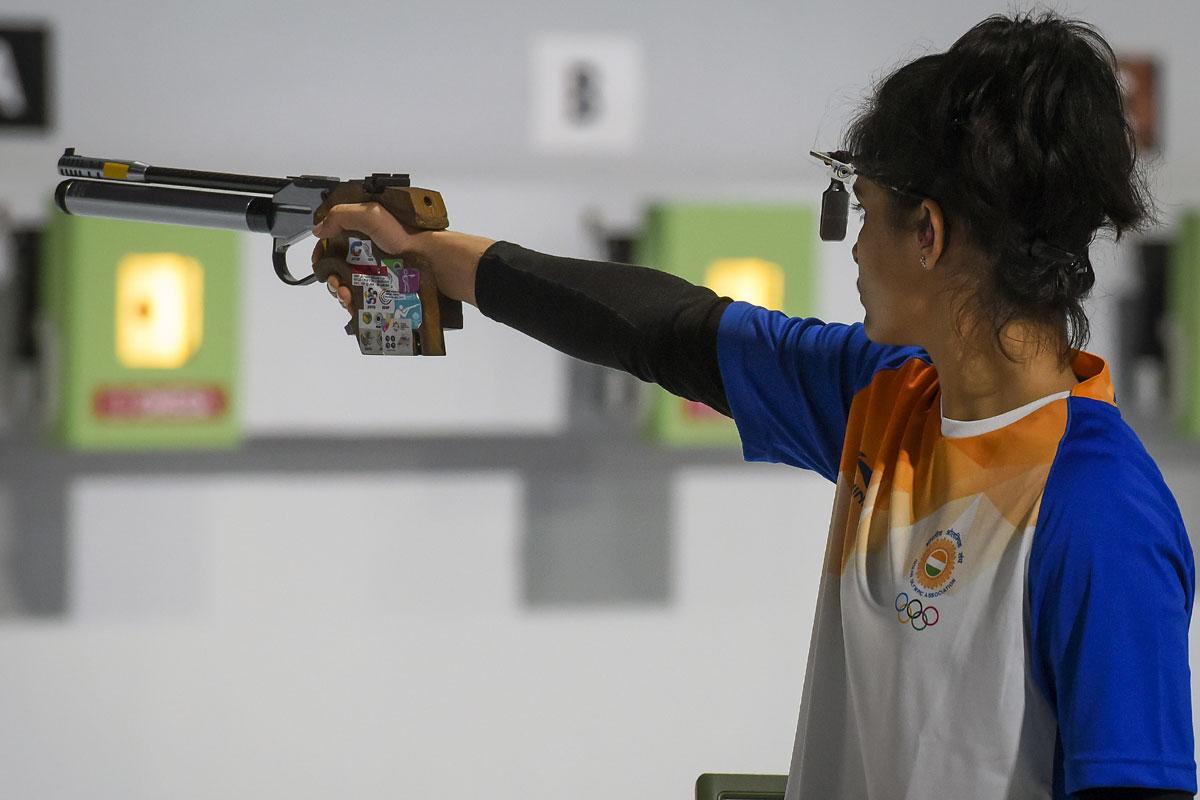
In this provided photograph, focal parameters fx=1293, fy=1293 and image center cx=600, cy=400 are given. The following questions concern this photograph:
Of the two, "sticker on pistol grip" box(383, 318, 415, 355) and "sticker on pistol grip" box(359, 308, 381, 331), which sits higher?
"sticker on pistol grip" box(359, 308, 381, 331)

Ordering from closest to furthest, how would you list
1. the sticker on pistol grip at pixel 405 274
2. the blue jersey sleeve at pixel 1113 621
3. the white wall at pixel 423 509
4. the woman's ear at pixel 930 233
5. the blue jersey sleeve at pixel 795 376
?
1. the blue jersey sleeve at pixel 1113 621
2. the woman's ear at pixel 930 233
3. the blue jersey sleeve at pixel 795 376
4. the sticker on pistol grip at pixel 405 274
5. the white wall at pixel 423 509

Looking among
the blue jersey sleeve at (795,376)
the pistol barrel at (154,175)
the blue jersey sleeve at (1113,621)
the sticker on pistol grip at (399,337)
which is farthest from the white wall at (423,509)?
the blue jersey sleeve at (1113,621)

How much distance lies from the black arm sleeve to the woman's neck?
0.22 metres

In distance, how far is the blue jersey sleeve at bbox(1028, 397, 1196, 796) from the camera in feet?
2.01

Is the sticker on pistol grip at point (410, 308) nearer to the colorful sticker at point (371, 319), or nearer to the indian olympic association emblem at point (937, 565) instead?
the colorful sticker at point (371, 319)

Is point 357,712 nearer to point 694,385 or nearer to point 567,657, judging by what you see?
point 567,657

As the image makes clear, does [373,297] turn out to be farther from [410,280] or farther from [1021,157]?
[1021,157]

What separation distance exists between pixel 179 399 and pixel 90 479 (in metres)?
0.28

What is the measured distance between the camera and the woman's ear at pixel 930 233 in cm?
73

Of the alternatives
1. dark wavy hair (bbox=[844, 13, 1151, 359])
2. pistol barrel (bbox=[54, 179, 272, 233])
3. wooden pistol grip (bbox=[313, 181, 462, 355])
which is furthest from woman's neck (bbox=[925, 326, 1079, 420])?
pistol barrel (bbox=[54, 179, 272, 233])

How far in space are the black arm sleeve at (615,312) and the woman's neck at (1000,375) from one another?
0.22 meters

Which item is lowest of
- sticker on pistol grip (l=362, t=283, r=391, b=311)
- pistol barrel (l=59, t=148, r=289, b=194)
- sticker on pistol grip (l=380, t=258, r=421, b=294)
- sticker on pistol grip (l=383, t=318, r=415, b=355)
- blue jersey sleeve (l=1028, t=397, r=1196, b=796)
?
blue jersey sleeve (l=1028, t=397, r=1196, b=796)

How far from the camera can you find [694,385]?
0.96 metres

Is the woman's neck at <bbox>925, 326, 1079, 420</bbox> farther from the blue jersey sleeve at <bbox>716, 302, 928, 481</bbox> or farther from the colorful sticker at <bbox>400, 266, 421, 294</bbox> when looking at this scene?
the colorful sticker at <bbox>400, 266, 421, 294</bbox>
